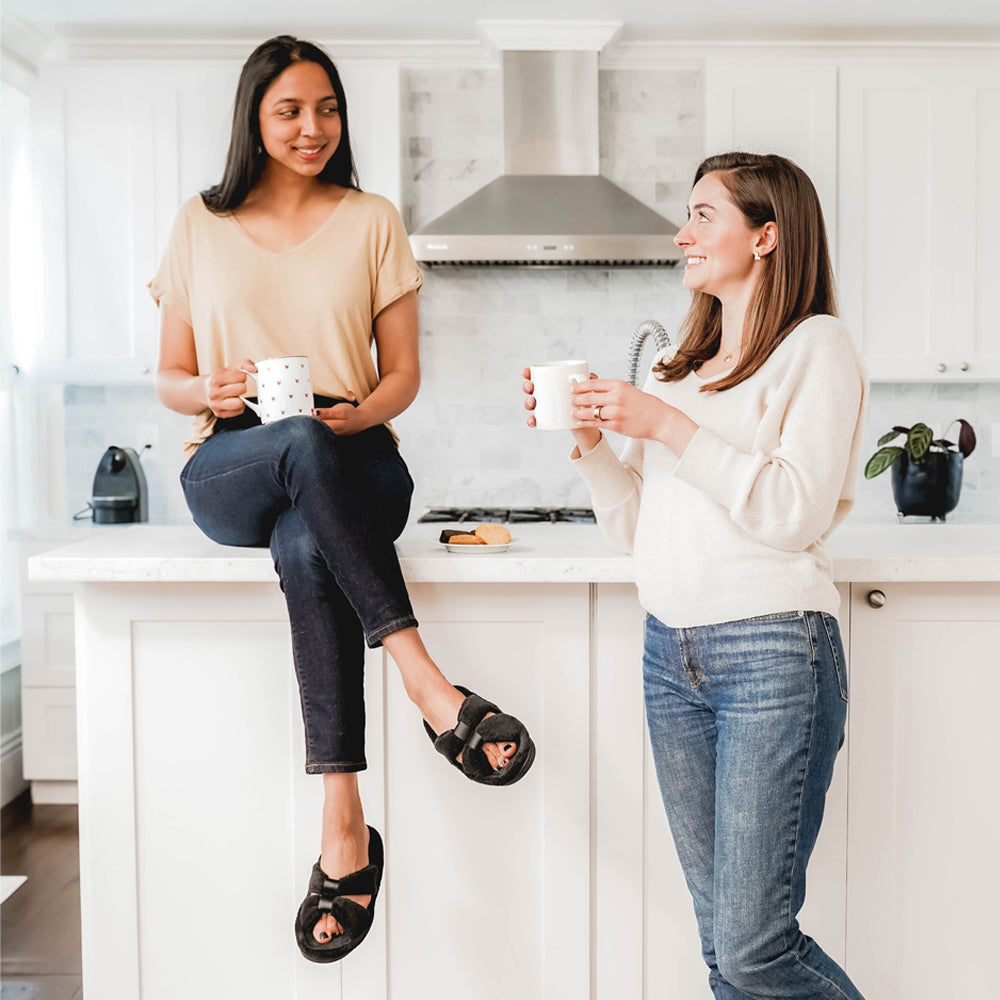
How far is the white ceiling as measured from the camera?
9.85 ft

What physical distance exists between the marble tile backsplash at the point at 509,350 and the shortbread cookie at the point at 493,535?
80.7 inches

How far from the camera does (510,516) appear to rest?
295 cm

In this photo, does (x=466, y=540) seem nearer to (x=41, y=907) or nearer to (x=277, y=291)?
(x=277, y=291)

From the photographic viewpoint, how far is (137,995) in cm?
147

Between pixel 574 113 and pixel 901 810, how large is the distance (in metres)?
2.55

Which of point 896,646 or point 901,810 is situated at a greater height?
point 896,646

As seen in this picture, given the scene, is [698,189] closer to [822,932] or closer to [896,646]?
[896,646]

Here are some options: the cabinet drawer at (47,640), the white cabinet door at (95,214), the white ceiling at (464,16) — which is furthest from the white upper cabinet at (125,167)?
the cabinet drawer at (47,640)

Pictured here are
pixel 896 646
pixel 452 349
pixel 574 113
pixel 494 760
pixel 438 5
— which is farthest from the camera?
pixel 452 349

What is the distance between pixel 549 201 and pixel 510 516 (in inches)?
42.7

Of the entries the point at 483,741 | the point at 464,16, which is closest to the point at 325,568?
the point at 483,741

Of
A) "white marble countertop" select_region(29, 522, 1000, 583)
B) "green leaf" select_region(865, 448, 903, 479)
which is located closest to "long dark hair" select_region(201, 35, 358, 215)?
"white marble countertop" select_region(29, 522, 1000, 583)

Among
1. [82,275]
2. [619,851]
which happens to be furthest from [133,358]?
[619,851]

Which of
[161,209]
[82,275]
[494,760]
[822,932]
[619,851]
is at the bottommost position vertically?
[822,932]
